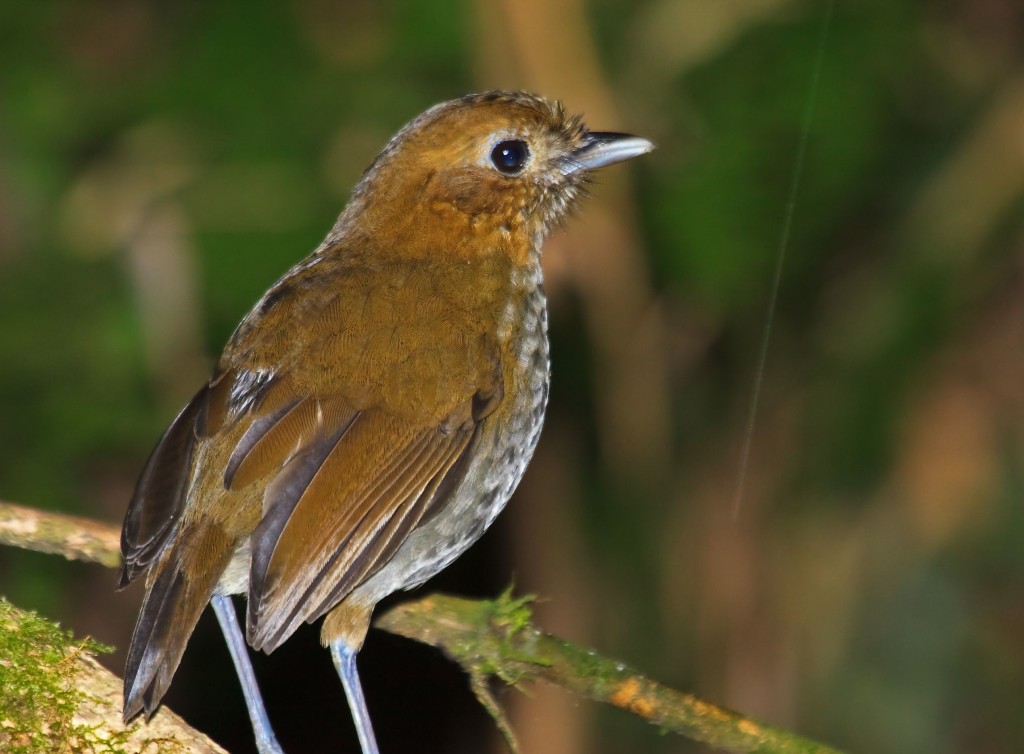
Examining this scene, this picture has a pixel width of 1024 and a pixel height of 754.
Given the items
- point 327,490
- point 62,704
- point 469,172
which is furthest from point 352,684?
point 469,172

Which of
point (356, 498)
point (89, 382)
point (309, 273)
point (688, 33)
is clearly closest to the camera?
point (356, 498)

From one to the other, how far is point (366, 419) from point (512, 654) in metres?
0.66

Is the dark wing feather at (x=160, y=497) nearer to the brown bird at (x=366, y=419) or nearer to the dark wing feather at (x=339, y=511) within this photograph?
the brown bird at (x=366, y=419)

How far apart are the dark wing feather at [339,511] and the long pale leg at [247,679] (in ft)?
1.22

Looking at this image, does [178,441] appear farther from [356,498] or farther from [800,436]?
[800,436]

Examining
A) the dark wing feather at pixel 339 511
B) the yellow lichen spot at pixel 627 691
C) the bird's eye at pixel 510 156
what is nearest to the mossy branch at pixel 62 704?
the dark wing feather at pixel 339 511

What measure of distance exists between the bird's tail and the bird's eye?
1.34 meters

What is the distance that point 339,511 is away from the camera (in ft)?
10.4

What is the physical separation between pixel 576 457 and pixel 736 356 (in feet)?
2.52

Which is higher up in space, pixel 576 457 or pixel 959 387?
pixel 959 387

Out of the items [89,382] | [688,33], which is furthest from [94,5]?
[688,33]

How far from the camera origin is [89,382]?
4.77m

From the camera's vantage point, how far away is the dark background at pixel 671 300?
195 inches

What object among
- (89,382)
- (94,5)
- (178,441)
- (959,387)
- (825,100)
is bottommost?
(89,382)
